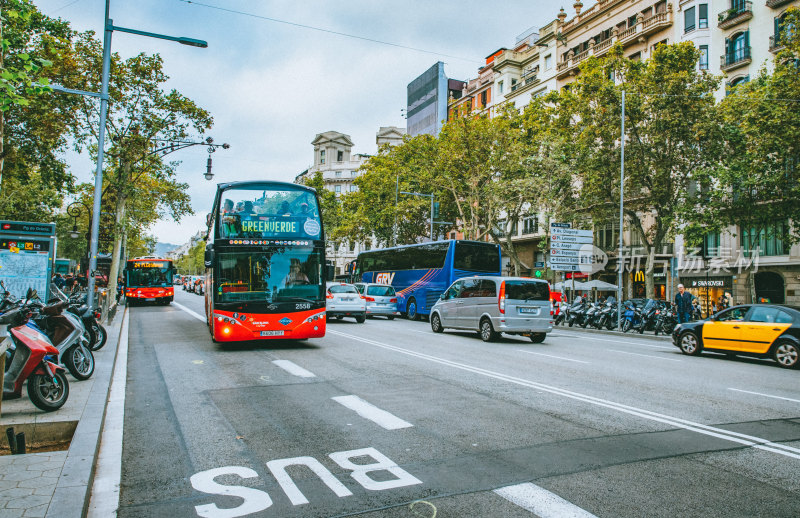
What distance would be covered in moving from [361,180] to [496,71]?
17.7 m

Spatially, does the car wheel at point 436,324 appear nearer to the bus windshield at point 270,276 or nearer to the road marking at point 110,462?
the bus windshield at point 270,276

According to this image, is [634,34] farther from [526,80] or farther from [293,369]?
[293,369]

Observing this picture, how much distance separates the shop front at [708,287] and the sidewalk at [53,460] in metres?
34.5

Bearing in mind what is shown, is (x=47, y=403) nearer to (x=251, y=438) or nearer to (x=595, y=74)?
(x=251, y=438)

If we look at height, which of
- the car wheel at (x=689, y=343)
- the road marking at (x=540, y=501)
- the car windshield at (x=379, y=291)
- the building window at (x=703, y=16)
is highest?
the building window at (x=703, y=16)

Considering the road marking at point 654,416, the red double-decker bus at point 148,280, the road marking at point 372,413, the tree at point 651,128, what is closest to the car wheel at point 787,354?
the road marking at point 654,416

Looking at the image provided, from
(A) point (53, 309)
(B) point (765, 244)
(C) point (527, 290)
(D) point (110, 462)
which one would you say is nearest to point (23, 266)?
(A) point (53, 309)

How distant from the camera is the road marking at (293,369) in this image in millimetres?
9627

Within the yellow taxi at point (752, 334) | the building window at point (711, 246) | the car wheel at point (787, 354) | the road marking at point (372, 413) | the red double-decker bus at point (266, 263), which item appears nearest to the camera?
the road marking at point (372, 413)

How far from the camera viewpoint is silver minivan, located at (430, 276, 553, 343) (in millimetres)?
16469

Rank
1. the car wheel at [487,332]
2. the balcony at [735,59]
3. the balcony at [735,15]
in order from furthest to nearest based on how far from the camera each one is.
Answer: the balcony at [735,59] < the balcony at [735,15] < the car wheel at [487,332]

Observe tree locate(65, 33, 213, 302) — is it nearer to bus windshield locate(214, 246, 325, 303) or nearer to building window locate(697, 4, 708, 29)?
bus windshield locate(214, 246, 325, 303)

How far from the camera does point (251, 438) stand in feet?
19.0

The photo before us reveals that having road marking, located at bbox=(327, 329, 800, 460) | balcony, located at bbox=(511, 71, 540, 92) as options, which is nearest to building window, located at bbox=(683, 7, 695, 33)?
balcony, located at bbox=(511, 71, 540, 92)
